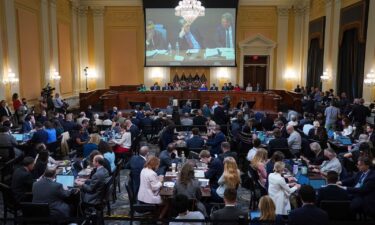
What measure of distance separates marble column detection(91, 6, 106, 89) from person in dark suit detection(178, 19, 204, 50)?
186 inches

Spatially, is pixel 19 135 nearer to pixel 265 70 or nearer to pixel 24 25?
pixel 24 25

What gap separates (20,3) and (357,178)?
13743 mm

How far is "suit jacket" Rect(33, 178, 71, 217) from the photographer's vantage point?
5.38 metres

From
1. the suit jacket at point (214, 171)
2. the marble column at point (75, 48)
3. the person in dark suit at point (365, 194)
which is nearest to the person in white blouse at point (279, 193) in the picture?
the person in dark suit at point (365, 194)

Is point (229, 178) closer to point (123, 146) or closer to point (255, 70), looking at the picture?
point (123, 146)

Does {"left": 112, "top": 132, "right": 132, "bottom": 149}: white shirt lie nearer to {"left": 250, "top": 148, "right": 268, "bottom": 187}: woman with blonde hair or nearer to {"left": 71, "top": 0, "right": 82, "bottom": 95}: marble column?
{"left": 250, "top": 148, "right": 268, "bottom": 187}: woman with blonde hair

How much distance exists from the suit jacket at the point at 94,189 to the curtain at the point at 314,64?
15.3 meters

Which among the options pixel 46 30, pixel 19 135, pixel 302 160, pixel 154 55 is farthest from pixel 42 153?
pixel 154 55

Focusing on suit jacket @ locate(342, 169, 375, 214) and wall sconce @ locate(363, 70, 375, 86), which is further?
wall sconce @ locate(363, 70, 375, 86)

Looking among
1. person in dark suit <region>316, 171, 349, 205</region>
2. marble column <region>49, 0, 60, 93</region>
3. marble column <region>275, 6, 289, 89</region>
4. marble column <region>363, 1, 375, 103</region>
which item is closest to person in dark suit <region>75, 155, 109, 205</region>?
person in dark suit <region>316, 171, 349, 205</region>

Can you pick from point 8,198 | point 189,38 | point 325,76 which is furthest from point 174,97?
point 8,198

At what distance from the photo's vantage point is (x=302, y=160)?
7617 millimetres

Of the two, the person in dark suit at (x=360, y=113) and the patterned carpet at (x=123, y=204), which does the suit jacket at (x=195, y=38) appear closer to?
the person in dark suit at (x=360, y=113)

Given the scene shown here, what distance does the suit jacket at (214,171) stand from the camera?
22.1 ft
